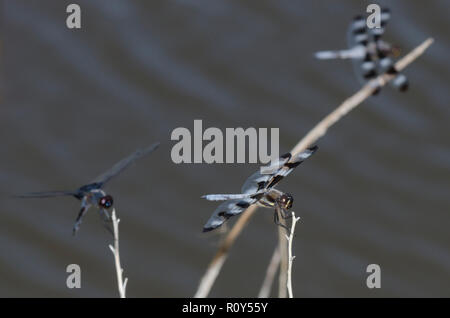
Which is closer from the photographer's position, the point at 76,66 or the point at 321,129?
the point at 321,129

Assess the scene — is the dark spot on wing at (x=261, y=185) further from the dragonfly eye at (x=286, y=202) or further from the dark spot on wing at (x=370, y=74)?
the dark spot on wing at (x=370, y=74)

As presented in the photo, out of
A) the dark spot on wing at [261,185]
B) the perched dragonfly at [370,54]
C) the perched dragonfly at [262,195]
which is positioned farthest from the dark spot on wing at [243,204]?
the perched dragonfly at [370,54]

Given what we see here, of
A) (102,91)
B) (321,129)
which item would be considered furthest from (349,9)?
(321,129)

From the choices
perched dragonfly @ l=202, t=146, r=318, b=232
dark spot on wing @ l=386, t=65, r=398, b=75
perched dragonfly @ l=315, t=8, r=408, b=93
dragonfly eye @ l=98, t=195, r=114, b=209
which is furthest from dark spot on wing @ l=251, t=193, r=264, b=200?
dark spot on wing @ l=386, t=65, r=398, b=75

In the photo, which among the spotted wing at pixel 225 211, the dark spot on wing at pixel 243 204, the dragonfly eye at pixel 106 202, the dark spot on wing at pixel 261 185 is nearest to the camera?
the spotted wing at pixel 225 211

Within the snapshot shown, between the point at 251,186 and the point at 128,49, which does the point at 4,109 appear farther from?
the point at 251,186

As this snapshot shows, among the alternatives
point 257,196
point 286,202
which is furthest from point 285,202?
point 257,196
